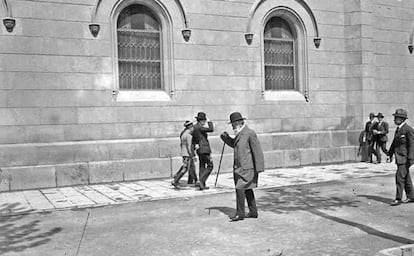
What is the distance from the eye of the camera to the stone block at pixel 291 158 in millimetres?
14773

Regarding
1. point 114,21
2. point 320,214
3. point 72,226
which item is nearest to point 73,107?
point 114,21

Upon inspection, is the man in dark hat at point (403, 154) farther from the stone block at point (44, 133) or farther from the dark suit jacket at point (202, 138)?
the stone block at point (44, 133)

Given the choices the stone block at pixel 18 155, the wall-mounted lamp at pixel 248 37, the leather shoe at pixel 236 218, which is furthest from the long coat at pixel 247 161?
the wall-mounted lamp at pixel 248 37

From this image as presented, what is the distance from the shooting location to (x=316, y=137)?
15.4 m

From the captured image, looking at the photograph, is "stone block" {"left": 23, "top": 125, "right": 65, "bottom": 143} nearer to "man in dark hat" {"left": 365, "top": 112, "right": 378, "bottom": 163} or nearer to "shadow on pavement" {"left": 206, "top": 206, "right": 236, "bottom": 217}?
"shadow on pavement" {"left": 206, "top": 206, "right": 236, "bottom": 217}

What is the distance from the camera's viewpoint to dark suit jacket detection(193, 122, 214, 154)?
35.2 feet

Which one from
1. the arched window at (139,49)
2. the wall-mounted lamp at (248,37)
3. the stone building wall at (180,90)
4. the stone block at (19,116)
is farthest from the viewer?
the wall-mounted lamp at (248,37)

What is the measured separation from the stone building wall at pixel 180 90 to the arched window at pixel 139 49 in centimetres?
50

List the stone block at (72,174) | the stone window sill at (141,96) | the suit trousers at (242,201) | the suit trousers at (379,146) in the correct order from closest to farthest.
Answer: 1. the suit trousers at (242,201)
2. the stone block at (72,174)
3. the stone window sill at (141,96)
4. the suit trousers at (379,146)

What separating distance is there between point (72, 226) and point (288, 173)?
24.5ft

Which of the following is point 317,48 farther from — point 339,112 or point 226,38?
point 226,38

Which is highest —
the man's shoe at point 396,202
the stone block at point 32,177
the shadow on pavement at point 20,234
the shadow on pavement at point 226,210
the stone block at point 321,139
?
the stone block at point 321,139

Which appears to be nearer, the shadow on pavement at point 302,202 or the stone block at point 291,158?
the shadow on pavement at point 302,202

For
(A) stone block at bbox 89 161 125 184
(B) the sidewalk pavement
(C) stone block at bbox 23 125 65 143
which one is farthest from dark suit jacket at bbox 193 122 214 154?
(C) stone block at bbox 23 125 65 143
